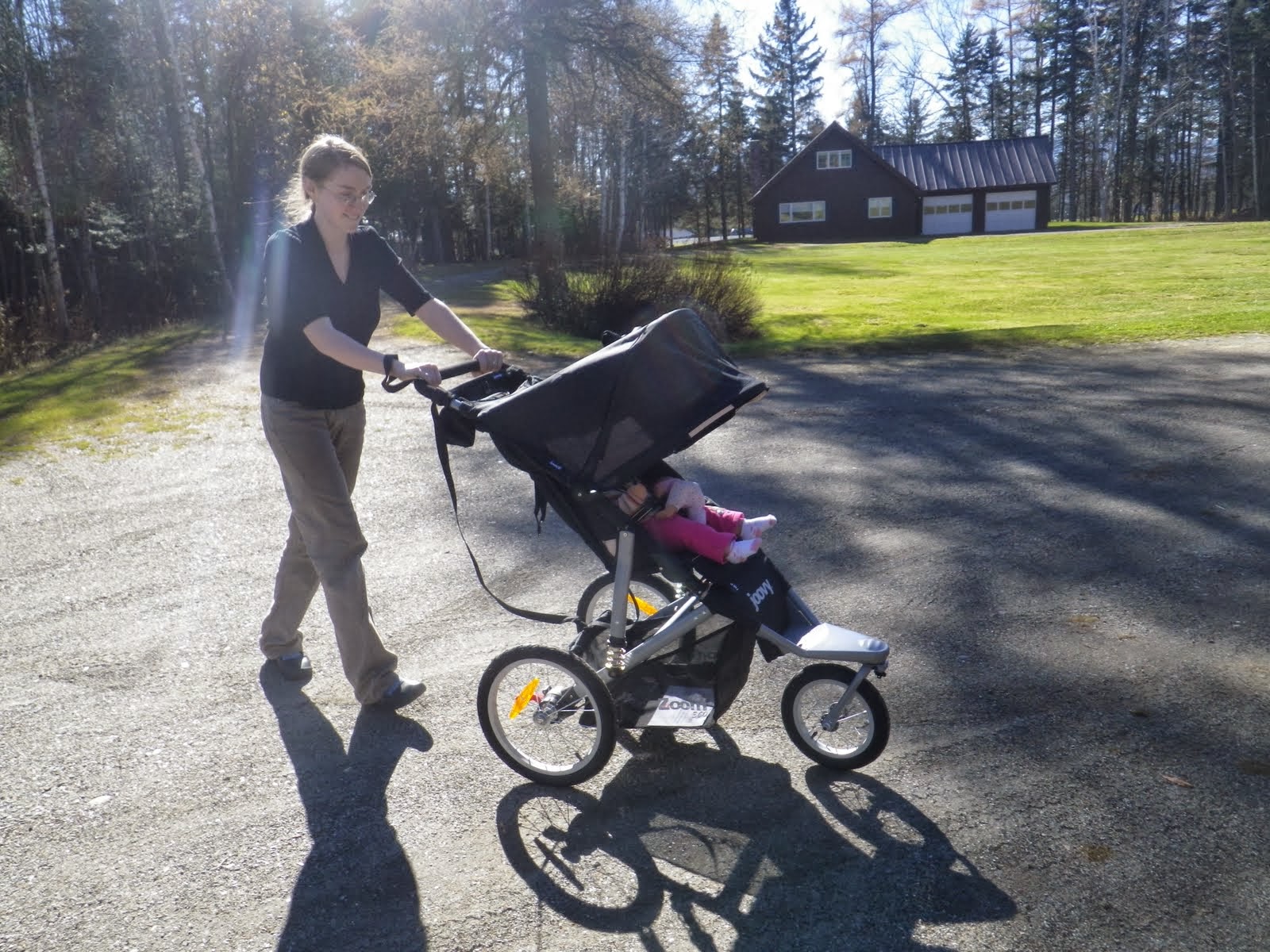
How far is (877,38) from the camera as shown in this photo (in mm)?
68562

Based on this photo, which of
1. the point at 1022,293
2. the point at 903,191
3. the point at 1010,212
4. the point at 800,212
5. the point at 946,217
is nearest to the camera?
the point at 1022,293

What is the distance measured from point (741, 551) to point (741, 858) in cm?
100

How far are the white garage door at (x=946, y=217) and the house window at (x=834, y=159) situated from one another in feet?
17.0

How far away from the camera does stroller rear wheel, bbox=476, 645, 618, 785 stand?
3830 mm

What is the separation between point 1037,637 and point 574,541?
9.16 feet

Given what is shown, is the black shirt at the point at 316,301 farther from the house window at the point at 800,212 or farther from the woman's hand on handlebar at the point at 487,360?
the house window at the point at 800,212

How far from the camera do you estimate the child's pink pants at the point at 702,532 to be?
374 centimetres

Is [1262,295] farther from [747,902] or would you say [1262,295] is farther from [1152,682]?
[747,902]

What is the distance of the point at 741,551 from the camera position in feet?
12.1

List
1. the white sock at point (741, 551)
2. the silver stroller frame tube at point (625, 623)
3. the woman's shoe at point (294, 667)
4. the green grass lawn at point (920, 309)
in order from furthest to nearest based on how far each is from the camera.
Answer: the green grass lawn at point (920, 309) → the woman's shoe at point (294, 667) → the silver stroller frame tube at point (625, 623) → the white sock at point (741, 551)

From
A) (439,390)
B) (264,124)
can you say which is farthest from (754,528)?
(264,124)

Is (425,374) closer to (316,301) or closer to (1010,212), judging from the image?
(316,301)

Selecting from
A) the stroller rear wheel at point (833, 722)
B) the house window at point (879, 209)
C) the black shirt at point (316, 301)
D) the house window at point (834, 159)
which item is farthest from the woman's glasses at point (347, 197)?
the house window at point (879, 209)

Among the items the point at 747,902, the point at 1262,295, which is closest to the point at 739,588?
the point at 747,902
